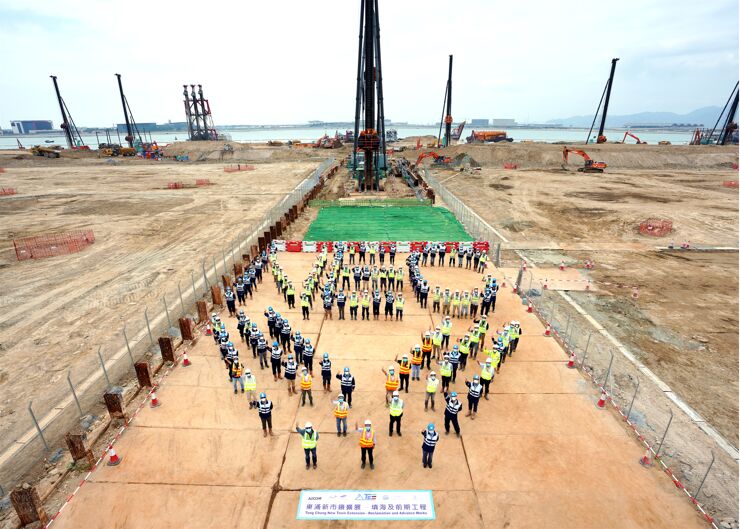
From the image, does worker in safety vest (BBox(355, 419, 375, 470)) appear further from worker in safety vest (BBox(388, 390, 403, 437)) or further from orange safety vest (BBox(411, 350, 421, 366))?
orange safety vest (BBox(411, 350, 421, 366))

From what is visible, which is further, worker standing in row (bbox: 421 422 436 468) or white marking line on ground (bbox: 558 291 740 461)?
white marking line on ground (bbox: 558 291 740 461)

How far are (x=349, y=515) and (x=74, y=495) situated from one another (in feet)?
22.6

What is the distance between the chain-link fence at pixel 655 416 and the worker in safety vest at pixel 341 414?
832cm

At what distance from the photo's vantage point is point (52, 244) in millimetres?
29984

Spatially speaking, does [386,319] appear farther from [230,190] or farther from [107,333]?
[230,190]

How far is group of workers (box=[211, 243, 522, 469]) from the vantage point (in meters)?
10.7

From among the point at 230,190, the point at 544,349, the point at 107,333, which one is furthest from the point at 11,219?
the point at 544,349

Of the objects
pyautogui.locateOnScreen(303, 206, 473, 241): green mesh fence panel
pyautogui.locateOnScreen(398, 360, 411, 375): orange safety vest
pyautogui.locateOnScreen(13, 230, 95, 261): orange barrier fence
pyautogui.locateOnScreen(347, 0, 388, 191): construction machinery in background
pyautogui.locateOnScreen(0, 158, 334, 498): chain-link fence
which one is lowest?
pyautogui.locateOnScreen(13, 230, 95, 261): orange barrier fence

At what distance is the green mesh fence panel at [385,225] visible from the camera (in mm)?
31391

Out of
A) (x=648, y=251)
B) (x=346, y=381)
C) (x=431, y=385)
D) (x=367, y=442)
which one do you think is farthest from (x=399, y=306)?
(x=648, y=251)

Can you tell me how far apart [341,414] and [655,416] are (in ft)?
34.1

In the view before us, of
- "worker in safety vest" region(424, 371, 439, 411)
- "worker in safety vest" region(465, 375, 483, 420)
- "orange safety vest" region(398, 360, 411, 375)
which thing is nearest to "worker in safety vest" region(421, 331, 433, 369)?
Result: "orange safety vest" region(398, 360, 411, 375)

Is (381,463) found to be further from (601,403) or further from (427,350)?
(601,403)

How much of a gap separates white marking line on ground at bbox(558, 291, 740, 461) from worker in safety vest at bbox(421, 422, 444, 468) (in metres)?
9.12
